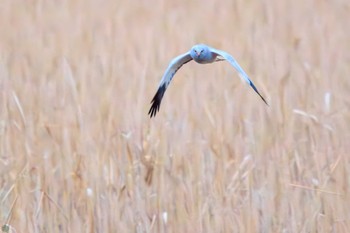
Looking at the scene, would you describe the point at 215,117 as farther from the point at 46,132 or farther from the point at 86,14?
the point at 86,14

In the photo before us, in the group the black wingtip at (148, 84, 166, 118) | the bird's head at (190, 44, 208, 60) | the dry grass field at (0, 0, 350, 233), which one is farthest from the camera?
the dry grass field at (0, 0, 350, 233)

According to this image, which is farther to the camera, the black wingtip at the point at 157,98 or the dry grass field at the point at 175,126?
the dry grass field at the point at 175,126

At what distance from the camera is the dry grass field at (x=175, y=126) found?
354cm

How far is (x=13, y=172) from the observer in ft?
12.5

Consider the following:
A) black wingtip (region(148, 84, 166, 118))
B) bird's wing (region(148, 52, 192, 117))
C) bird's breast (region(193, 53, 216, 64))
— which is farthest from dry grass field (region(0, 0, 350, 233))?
bird's breast (region(193, 53, 216, 64))

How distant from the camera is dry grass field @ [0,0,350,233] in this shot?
354cm

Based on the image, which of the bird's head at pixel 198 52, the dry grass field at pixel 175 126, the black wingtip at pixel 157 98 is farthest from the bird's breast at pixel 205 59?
the dry grass field at pixel 175 126

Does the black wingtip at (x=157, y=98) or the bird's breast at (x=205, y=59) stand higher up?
the bird's breast at (x=205, y=59)

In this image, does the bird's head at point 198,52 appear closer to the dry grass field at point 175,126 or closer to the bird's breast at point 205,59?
the bird's breast at point 205,59

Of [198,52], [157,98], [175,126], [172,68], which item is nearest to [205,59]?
[198,52]

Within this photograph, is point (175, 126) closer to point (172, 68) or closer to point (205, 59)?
point (172, 68)

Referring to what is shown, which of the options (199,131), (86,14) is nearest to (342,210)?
(199,131)

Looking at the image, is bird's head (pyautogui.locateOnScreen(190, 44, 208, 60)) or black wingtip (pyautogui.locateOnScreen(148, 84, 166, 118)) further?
black wingtip (pyautogui.locateOnScreen(148, 84, 166, 118))

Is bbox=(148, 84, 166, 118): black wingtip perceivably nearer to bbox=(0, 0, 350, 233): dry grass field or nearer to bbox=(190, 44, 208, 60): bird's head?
bbox=(190, 44, 208, 60): bird's head
